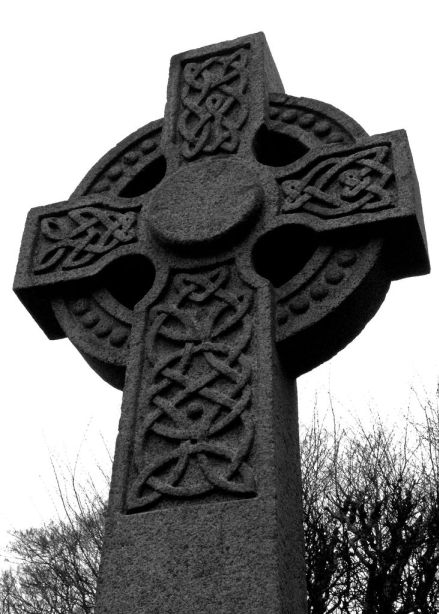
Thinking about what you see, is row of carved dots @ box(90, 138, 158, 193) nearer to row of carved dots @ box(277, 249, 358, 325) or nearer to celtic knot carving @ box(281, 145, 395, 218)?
celtic knot carving @ box(281, 145, 395, 218)

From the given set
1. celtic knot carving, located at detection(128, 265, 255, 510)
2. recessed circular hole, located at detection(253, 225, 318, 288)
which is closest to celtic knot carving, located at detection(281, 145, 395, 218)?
recessed circular hole, located at detection(253, 225, 318, 288)

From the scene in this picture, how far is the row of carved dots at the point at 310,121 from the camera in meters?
3.66

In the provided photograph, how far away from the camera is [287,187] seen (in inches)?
137

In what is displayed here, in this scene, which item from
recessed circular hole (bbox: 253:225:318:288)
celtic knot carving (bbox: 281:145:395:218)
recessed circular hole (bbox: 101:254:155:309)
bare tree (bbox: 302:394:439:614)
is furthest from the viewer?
bare tree (bbox: 302:394:439:614)

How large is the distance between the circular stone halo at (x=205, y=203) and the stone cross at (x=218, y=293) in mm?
10

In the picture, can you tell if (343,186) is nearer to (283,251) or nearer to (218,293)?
(283,251)

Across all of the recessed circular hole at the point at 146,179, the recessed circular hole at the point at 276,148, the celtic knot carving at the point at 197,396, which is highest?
the recessed circular hole at the point at 276,148

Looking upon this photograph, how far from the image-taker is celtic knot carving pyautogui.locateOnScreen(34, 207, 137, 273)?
3639 mm

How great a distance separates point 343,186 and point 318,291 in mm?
596

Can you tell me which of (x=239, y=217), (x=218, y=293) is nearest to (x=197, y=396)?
(x=218, y=293)

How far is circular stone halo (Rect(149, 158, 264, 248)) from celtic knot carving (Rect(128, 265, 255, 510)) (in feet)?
0.63

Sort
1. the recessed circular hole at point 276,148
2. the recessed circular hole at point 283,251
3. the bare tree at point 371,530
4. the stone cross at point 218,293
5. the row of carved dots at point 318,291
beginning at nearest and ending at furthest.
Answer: the stone cross at point 218,293
the row of carved dots at point 318,291
the recessed circular hole at point 283,251
the recessed circular hole at point 276,148
the bare tree at point 371,530

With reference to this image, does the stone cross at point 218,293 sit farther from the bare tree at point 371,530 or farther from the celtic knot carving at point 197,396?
A: the bare tree at point 371,530

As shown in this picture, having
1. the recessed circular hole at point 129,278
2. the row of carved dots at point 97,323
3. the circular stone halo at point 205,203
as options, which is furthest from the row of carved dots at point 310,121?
the row of carved dots at point 97,323
